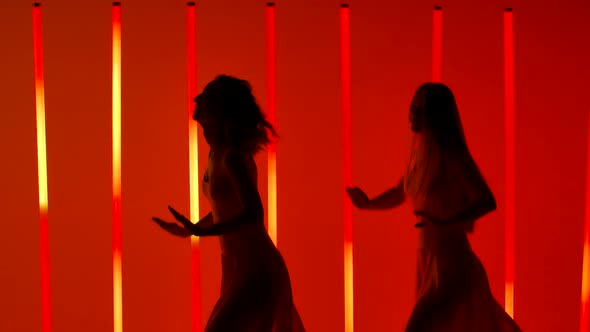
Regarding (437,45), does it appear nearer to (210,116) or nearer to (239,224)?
(210,116)

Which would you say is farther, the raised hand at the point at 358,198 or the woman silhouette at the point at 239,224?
the raised hand at the point at 358,198

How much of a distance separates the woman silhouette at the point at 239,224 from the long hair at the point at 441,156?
0.61 m

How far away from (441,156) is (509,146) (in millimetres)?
645

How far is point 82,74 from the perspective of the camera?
12.7ft

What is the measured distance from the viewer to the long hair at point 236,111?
2.92 metres

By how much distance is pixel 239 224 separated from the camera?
2787mm

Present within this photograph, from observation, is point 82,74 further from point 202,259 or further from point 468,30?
point 468,30

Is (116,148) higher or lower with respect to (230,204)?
higher

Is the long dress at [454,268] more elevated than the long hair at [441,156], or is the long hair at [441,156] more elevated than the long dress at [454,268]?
the long hair at [441,156]

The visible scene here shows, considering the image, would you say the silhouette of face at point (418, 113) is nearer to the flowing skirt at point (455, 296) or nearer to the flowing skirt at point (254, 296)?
the flowing skirt at point (455, 296)

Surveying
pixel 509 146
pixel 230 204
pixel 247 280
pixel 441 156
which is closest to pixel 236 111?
pixel 230 204

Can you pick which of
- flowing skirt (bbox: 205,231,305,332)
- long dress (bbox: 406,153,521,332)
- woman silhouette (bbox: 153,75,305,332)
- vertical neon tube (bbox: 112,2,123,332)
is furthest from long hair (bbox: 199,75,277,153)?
long dress (bbox: 406,153,521,332)

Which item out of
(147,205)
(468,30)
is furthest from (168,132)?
(468,30)

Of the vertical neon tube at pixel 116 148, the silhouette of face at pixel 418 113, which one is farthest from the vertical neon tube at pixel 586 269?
the vertical neon tube at pixel 116 148
